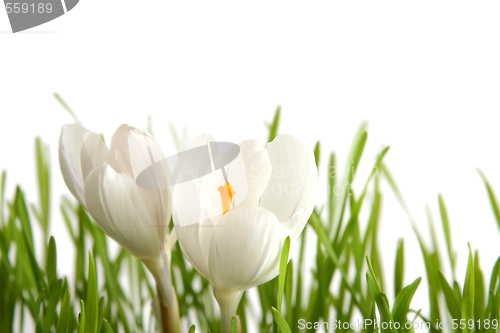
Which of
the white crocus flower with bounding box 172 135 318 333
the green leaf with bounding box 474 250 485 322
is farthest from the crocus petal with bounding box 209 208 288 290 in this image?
the green leaf with bounding box 474 250 485 322

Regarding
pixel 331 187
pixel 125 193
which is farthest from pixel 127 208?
pixel 331 187

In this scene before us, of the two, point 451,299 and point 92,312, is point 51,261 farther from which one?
point 451,299

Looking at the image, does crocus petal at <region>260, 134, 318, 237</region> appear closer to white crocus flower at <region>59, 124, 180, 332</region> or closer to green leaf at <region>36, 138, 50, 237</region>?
white crocus flower at <region>59, 124, 180, 332</region>

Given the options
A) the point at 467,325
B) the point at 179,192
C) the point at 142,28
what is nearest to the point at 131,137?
the point at 179,192

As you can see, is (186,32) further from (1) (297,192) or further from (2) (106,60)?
(1) (297,192)

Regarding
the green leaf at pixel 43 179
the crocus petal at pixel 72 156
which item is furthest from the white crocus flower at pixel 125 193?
the green leaf at pixel 43 179
